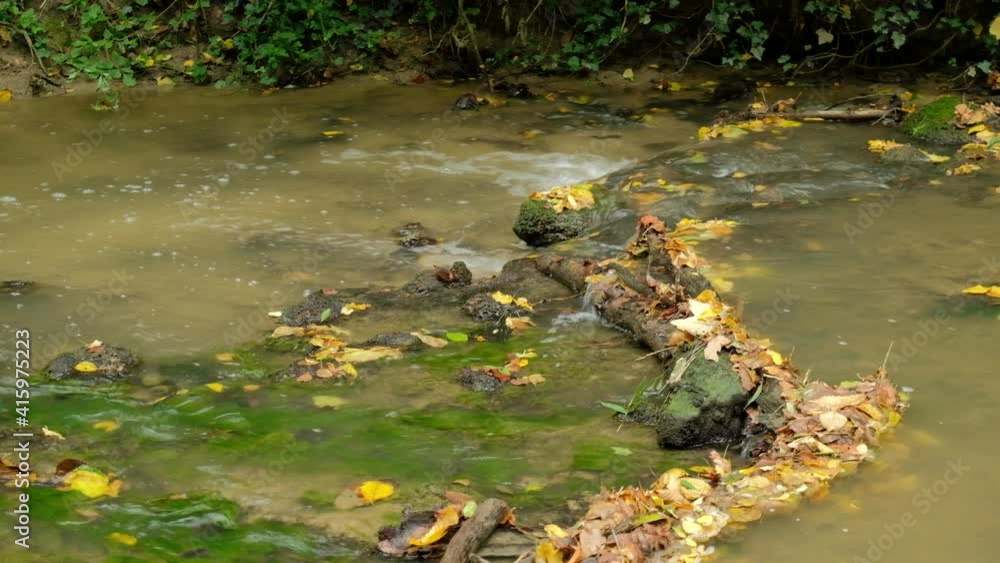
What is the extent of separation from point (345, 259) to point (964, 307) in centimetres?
395

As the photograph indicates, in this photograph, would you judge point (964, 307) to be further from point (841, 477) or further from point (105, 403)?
point (105, 403)

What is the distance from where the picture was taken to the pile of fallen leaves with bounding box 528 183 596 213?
25.4ft

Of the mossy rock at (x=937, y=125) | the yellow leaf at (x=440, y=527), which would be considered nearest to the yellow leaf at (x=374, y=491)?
the yellow leaf at (x=440, y=527)

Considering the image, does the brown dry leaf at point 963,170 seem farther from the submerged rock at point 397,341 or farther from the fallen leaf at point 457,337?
the submerged rock at point 397,341

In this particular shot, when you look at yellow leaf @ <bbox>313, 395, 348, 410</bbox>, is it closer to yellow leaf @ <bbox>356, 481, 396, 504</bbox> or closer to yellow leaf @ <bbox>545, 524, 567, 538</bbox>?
yellow leaf @ <bbox>356, 481, 396, 504</bbox>

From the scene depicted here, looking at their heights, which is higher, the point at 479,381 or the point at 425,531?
the point at 425,531

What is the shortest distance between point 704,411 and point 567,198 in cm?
340

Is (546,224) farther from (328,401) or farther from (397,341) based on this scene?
(328,401)

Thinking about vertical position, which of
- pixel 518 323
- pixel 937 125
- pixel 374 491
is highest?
pixel 937 125

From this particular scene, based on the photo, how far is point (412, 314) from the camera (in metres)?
6.42
